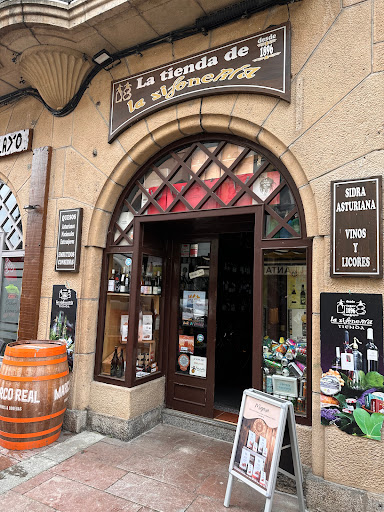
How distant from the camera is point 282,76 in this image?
372 centimetres

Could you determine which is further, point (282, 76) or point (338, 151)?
point (282, 76)

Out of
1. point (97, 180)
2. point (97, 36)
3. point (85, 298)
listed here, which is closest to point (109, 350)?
point (85, 298)

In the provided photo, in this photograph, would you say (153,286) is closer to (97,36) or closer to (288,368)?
(288,368)

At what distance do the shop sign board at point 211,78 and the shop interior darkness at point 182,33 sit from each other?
29cm

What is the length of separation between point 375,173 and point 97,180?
3519 millimetres

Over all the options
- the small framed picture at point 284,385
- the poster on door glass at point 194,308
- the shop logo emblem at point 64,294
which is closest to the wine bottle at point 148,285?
the poster on door glass at point 194,308

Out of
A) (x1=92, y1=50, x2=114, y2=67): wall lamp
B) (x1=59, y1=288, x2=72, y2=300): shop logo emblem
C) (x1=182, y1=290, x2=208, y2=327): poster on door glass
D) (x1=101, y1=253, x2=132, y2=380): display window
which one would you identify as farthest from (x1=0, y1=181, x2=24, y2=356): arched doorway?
(x1=182, y1=290, x2=208, y2=327): poster on door glass

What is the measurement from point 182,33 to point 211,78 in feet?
2.72

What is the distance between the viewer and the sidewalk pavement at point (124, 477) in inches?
121

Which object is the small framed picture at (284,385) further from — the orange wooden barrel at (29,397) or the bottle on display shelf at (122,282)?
Result: the orange wooden barrel at (29,397)

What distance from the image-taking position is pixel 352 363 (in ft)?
10.2

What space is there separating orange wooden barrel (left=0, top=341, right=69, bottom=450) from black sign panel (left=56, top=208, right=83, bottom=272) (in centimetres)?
126

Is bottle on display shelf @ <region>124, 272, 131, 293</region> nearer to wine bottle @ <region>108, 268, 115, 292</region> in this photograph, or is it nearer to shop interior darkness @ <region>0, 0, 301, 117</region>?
wine bottle @ <region>108, 268, 115, 292</region>

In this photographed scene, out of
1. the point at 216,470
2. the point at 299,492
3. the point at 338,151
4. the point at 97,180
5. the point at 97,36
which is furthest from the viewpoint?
the point at 97,180
